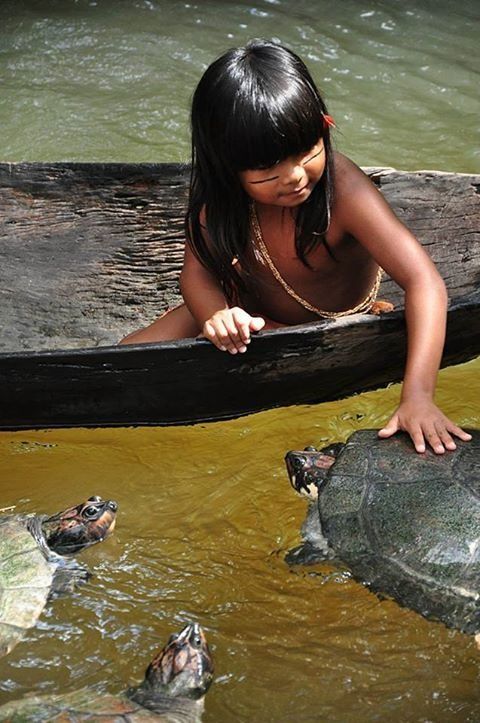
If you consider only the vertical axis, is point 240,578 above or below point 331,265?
below

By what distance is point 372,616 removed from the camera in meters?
2.64

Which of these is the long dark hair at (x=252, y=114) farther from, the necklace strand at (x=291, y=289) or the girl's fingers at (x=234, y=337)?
the girl's fingers at (x=234, y=337)

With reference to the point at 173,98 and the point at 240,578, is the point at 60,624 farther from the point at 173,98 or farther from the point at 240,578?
the point at 173,98

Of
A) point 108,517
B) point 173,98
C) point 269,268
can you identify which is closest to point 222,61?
point 269,268

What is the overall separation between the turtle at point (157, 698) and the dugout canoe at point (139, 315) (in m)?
0.85

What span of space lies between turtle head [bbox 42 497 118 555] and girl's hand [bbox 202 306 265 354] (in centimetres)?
60

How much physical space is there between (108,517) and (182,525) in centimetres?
24

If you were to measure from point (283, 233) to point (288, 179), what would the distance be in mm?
423

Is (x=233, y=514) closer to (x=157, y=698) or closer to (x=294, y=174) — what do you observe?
(x=157, y=698)

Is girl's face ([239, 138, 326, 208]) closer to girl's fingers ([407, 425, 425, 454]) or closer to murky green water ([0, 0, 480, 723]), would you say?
girl's fingers ([407, 425, 425, 454])

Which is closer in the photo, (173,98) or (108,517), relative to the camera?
(108,517)

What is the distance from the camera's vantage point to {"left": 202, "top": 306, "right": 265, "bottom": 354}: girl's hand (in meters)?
2.82

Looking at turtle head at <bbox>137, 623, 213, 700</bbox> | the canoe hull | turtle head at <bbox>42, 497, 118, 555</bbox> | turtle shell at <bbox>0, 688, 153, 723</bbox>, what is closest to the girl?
the canoe hull

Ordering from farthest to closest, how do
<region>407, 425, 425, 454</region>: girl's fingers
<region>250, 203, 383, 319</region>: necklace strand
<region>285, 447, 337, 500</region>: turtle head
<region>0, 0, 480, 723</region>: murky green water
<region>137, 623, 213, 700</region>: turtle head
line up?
<region>250, 203, 383, 319</region>: necklace strand, <region>285, 447, 337, 500</region>: turtle head, <region>407, 425, 425, 454</region>: girl's fingers, <region>0, 0, 480, 723</region>: murky green water, <region>137, 623, 213, 700</region>: turtle head
